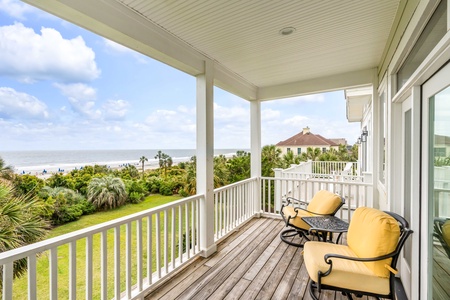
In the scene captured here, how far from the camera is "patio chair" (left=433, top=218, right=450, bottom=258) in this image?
4.13 feet

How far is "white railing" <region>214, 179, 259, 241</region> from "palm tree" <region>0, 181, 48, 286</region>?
225 centimetres

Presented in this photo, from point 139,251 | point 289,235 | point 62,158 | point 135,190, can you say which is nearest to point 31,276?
point 139,251

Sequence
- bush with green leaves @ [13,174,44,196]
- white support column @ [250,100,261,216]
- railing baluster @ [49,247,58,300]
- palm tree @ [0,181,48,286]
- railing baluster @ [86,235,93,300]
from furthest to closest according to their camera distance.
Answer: white support column @ [250,100,261,216] → bush with green leaves @ [13,174,44,196] → palm tree @ [0,181,48,286] → railing baluster @ [86,235,93,300] → railing baluster @ [49,247,58,300]

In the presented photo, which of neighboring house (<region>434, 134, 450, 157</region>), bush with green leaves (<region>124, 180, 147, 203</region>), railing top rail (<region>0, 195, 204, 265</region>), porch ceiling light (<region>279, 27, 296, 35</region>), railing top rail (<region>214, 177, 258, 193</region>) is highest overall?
porch ceiling light (<region>279, 27, 296, 35</region>)

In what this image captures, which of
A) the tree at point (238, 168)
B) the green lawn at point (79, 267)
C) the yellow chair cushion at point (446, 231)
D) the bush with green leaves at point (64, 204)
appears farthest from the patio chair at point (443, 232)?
the tree at point (238, 168)

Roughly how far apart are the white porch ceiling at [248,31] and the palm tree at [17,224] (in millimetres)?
1844

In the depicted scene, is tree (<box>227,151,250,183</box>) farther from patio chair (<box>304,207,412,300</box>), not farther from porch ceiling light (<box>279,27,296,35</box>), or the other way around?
patio chair (<box>304,207,412,300</box>)

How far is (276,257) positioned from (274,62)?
9.82ft

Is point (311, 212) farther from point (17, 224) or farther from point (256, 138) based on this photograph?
point (17, 224)

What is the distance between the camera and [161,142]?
10.7 meters

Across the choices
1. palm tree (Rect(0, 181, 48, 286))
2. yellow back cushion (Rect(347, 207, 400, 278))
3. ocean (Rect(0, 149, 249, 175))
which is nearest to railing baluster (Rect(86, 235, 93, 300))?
palm tree (Rect(0, 181, 48, 286))

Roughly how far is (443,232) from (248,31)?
2.51 m

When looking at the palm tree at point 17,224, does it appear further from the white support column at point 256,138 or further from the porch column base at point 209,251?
the white support column at point 256,138

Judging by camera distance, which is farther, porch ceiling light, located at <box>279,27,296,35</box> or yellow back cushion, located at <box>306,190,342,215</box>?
yellow back cushion, located at <box>306,190,342,215</box>
